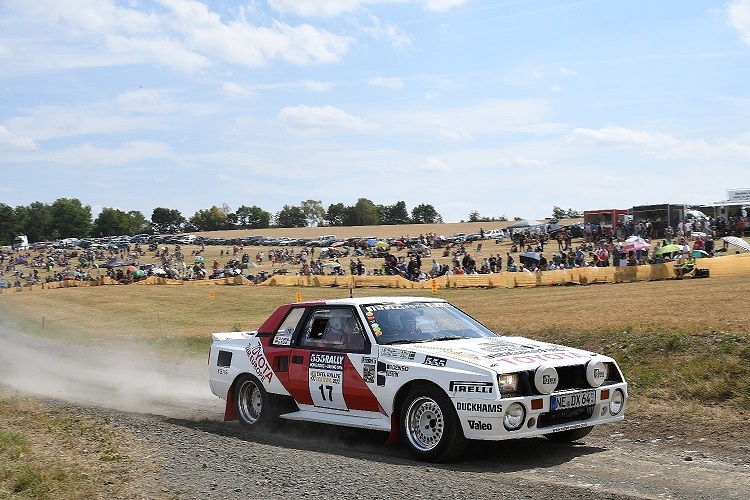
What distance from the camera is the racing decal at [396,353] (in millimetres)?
7840

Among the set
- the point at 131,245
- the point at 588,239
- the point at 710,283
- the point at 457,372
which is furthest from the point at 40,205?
the point at 457,372

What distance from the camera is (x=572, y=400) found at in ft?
24.3

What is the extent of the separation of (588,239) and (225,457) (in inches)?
1862

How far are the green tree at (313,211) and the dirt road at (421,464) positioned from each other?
582ft

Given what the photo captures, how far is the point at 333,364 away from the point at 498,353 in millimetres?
1841

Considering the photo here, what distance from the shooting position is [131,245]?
100500 mm

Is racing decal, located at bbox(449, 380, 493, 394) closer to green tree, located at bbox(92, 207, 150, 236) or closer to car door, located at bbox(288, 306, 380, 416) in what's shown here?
car door, located at bbox(288, 306, 380, 416)

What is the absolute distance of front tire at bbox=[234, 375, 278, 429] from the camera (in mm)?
9336

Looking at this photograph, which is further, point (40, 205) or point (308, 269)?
point (40, 205)

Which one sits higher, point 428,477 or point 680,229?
point 680,229

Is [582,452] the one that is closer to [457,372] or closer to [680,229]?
[457,372]

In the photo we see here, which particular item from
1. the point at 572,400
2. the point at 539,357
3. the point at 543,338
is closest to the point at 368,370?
the point at 539,357

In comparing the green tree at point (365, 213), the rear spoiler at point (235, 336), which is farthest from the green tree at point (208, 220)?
the rear spoiler at point (235, 336)

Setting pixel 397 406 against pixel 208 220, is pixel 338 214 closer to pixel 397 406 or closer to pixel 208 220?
pixel 208 220
